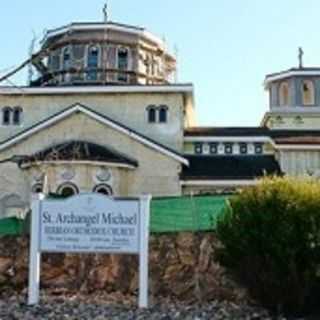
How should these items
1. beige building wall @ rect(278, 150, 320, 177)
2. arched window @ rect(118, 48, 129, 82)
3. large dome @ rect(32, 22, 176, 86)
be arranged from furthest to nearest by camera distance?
arched window @ rect(118, 48, 129, 82) < large dome @ rect(32, 22, 176, 86) < beige building wall @ rect(278, 150, 320, 177)

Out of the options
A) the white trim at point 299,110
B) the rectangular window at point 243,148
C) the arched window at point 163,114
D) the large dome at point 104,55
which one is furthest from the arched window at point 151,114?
the white trim at point 299,110

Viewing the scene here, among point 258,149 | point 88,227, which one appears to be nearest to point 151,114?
point 258,149

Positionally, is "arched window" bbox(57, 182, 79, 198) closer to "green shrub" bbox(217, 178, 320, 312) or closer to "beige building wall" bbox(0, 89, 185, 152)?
"beige building wall" bbox(0, 89, 185, 152)

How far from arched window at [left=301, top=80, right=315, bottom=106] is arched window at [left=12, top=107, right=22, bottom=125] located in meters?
16.6

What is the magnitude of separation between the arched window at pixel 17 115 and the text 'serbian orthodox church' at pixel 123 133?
10 cm

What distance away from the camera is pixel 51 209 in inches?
581

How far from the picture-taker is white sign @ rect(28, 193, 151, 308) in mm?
14469

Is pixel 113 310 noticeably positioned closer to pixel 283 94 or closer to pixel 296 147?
pixel 296 147

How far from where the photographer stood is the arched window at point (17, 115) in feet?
125

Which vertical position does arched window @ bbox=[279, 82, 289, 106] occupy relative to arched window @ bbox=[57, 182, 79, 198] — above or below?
above

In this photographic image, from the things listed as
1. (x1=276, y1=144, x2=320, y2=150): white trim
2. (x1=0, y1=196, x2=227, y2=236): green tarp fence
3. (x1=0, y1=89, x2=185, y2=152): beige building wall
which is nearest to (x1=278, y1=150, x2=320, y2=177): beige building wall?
(x1=276, y1=144, x2=320, y2=150): white trim

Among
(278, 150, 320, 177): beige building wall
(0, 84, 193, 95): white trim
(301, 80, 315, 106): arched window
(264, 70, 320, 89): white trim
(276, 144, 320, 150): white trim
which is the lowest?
(278, 150, 320, 177): beige building wall

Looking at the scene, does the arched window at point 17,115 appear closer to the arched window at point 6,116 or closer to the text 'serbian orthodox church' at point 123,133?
the text 'serbian orthodox church' at point 123,133

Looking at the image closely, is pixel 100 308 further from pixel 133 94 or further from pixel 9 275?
pixel 133 94
